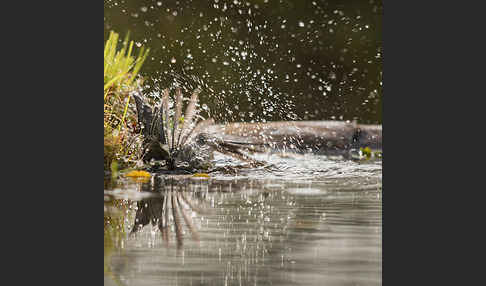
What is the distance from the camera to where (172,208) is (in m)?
3.55

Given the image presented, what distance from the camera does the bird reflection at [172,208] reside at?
131 inches

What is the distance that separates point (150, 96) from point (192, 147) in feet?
1.82

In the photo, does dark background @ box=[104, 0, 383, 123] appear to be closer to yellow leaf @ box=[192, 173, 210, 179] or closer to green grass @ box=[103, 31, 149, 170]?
green grass @ box=[103, 31, 149, 170]

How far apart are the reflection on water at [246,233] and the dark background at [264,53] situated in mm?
554

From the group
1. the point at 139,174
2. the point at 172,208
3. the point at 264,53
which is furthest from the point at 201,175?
the point at 264,53

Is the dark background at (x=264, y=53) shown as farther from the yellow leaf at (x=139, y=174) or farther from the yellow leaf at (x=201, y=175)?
the yellow leaf at (x=139, y=174)

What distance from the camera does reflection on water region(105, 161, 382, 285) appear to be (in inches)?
117

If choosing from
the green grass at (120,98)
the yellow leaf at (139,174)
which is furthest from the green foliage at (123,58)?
the yellow leaf at (139,174)

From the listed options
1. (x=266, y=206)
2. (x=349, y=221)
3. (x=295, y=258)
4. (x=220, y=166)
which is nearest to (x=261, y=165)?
(x=220, y=166)

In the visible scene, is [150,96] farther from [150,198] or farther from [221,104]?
[150,198]

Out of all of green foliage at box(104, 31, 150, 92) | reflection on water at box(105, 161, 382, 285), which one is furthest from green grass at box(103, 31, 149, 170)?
reflection on water at box(105, 161, 382, 285)

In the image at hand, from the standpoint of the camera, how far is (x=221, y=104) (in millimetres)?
4238

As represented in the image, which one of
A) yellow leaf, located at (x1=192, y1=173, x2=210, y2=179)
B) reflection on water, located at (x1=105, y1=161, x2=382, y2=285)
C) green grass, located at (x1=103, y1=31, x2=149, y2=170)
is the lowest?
reflection on water, located at (x1=105, y1=161, x2=382, y2=285)

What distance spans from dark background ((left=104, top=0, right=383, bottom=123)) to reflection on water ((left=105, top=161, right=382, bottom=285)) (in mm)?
554
